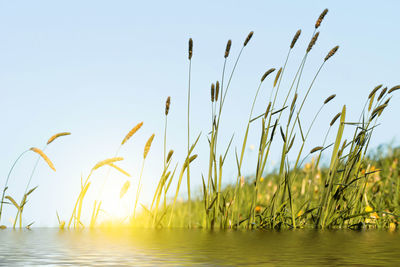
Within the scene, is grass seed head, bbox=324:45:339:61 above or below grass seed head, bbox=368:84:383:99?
above

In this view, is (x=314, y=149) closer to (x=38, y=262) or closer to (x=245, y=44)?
(x=245, y=44)

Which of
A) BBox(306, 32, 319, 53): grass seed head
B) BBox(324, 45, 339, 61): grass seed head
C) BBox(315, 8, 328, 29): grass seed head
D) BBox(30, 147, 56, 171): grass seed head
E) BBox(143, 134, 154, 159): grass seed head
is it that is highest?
BBox(315, 8, 328, 29): grass seed head

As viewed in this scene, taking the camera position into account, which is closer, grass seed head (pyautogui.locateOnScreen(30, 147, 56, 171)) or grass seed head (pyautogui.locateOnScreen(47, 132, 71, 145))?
grass seed head (pyautogui.locateOnScreen(30, 147, 56, 171))

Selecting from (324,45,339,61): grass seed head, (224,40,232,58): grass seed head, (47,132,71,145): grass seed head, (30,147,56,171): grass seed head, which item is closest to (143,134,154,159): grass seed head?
(47,132,71,145): grass seed head

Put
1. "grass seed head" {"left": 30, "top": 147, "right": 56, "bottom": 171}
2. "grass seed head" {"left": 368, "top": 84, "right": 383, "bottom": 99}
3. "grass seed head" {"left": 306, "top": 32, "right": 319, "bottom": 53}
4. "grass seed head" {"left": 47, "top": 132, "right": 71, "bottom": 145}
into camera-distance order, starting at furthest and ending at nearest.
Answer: "grass seed head" {"left": 368, "top": 84, "right": 383, "bottom": 99} < "grass seed head" {"left": 306, "top": 32, "right": 319, "bottom": 53} < "grass seed head" {"left": 47, "top": 132, "right": 71, "bottom": 145} < "grass seed head" {"left": 30, "top": 147, "right": 56, "bottom": 171}

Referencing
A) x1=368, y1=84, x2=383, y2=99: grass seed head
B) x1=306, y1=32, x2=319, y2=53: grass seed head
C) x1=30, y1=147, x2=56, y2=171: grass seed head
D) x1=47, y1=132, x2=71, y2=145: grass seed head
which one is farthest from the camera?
x1=368, y1=84, x2=383, y2=99: grass seed head

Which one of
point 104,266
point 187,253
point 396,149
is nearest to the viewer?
point 104,266

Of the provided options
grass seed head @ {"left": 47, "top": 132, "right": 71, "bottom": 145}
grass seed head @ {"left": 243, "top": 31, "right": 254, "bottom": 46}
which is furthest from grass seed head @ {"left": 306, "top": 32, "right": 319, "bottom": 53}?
grass seed head @ {"left": 47, "top": 132, "right": 71, "bottom": 145}

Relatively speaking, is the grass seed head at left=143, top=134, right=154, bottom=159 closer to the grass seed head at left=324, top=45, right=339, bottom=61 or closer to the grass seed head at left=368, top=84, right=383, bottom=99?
the grass seed head at left=324, top=45, right=339, bottom=61

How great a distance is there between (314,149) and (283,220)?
2.07 ft

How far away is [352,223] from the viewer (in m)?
4.02

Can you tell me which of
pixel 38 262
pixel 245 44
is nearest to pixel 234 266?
pixel 38 262

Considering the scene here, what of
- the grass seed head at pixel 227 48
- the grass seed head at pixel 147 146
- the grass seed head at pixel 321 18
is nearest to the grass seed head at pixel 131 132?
the grass seed head at pixel 147 146

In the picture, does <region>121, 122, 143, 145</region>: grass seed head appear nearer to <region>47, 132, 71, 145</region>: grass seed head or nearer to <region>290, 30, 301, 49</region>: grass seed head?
<region>47, 132, 71, 145</region>: grass seed head
